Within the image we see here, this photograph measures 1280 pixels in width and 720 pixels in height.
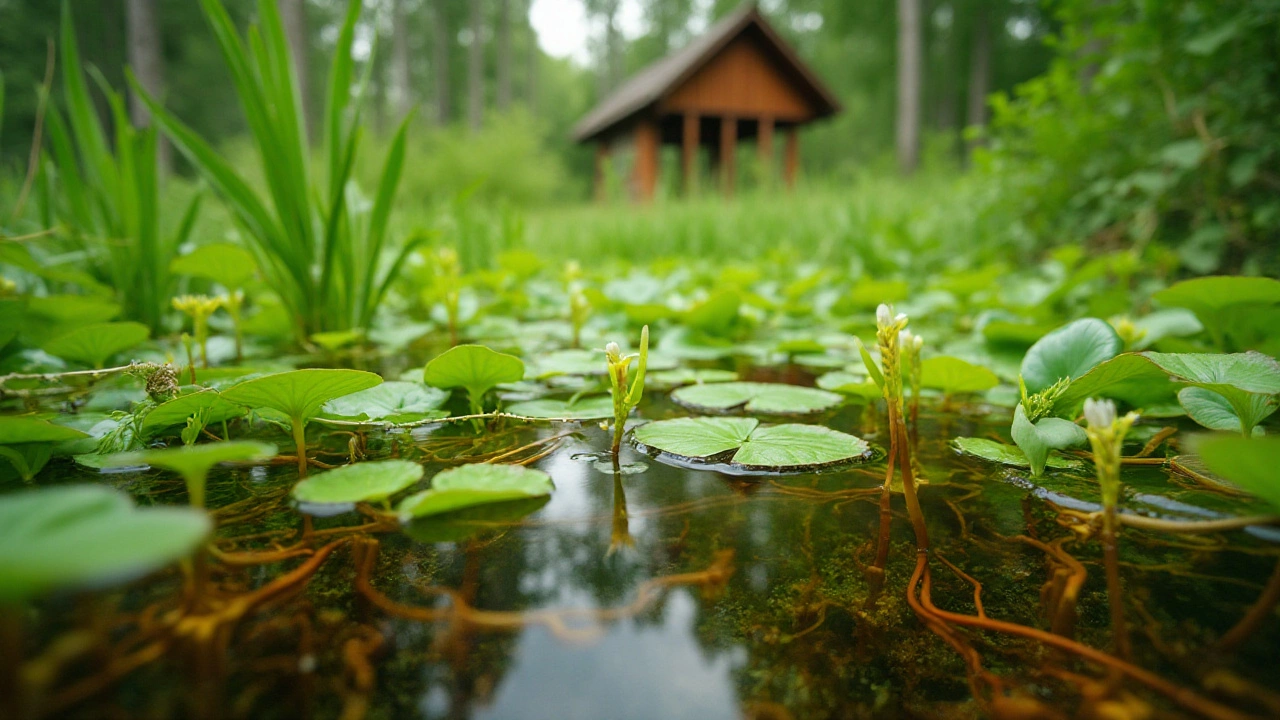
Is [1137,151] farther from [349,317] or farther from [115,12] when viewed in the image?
[115,12]

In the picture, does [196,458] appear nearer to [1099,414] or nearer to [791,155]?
[1099,414]

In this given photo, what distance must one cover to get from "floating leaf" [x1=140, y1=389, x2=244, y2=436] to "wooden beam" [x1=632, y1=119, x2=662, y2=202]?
9.86 meters

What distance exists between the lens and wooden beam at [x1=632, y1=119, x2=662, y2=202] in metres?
10.4

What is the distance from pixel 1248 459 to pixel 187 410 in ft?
3.34

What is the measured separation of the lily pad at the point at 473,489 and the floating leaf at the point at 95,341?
2.47 ft

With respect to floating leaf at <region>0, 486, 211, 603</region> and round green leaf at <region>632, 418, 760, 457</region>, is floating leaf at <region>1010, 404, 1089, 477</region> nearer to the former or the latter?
round green leaf at <region>632, 418, 760, 457</region>

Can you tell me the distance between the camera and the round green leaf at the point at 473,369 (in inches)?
32.3

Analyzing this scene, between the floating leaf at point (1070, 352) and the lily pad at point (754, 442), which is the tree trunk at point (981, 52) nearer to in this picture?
the floating leaf at point (1070, 352)

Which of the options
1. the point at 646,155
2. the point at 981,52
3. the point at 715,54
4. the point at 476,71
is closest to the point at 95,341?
the point at 646,155

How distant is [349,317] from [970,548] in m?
1.48

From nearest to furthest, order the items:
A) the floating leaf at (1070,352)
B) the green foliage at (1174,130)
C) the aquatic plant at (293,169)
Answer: the floating leaf at (1070,352) → the aquatic plant at (293,169) → the green foliage at (1174,130)

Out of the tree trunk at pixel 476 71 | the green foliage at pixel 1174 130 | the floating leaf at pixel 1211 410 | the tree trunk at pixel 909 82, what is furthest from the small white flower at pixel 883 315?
the tree trunk at pixel 476 71

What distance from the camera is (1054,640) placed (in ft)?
1.44

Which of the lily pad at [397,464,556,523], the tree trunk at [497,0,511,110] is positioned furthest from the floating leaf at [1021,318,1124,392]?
the tree trunk at [497,0,511,110]
